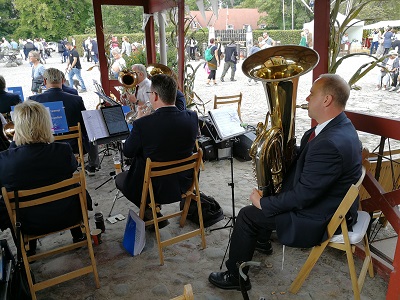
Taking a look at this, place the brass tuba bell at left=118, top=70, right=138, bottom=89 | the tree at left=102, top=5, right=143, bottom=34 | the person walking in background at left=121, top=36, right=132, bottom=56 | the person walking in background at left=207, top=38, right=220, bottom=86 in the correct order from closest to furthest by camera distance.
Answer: the brass tuba bell at left=118, top=70, right=138, bottom=89 < the tree at left=102, top=5, right=143, bottom=34 < the person walking in background at left=121, top=36, right=132, bottom=56 < the person walking in background at left=207, top=38, right=220, bottom=86

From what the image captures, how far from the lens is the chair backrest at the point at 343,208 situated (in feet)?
6.37

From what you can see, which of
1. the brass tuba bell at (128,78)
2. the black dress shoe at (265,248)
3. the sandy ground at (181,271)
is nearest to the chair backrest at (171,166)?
the sandy ground at (181,271)

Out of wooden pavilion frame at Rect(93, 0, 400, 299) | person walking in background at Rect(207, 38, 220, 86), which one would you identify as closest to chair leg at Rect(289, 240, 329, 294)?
wooden pavilion frame at Rect(93, 0, 400, 299)

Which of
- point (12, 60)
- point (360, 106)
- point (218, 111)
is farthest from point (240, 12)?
point (218, 111)

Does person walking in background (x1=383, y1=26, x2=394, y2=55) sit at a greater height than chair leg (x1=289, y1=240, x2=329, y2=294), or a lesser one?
greater

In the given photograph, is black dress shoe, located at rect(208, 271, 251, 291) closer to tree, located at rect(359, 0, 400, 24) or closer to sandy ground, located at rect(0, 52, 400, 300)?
sandy ground, located at rect(0, 52, 400, 300)

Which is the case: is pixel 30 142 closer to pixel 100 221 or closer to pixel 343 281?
pixel 100 221

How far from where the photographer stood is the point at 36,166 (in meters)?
2.35

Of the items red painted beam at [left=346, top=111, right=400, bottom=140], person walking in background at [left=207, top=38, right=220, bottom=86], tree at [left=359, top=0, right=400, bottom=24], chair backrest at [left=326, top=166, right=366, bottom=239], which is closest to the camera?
chair backrest at [left=326, top=166, right=366, bottom=239]

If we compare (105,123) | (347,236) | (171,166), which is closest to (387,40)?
(105,123)

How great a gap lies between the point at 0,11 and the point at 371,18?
19.1 m

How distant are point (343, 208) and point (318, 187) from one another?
0.20m

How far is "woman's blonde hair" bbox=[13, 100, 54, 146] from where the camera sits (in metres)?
2.38

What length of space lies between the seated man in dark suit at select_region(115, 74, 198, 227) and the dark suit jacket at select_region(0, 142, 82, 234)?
23.6 inches
